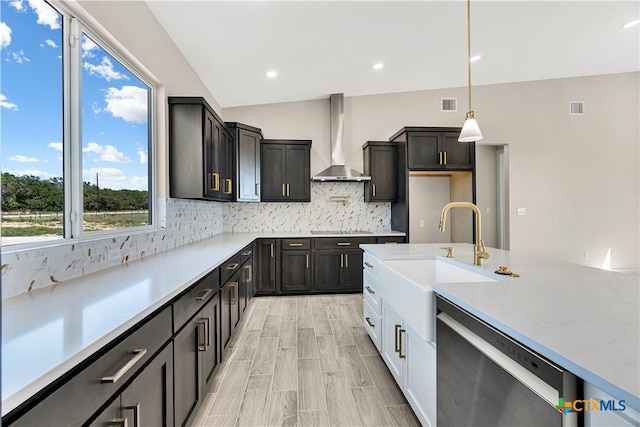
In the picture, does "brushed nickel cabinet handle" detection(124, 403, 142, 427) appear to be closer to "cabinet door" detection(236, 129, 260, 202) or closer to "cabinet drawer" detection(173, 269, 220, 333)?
"cabinet drawer" detection(173, 269, 220, 333)

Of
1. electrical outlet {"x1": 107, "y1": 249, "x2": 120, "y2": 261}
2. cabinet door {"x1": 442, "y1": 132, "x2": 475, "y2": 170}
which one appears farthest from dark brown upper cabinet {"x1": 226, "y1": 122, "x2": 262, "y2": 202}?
cabinet door {"x1": 442, "y1": 132, "x2": 475, "y2": 170}

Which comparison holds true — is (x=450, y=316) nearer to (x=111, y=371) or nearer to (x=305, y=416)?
(x=305, y=416)

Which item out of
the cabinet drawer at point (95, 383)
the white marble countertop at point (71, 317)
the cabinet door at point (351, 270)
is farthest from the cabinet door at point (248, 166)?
the cabinet drawer at point (95, 383)

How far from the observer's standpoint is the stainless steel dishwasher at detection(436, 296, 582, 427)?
0.90 meters

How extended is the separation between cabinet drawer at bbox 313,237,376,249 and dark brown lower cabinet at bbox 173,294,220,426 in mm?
2328

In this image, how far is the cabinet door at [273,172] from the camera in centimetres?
461

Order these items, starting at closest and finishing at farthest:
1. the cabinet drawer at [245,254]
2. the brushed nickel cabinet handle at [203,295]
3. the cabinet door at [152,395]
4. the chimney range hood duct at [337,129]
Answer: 1. the cabinet door at [152,395]
2. the brushed nickel cabinet handle at [203,295]
3. the cabinet drawer at [245,254]
4. the chimney range hood duct at [337,129]

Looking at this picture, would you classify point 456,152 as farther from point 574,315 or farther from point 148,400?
point 148,400

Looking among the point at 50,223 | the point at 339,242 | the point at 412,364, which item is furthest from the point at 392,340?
the point at 339,242

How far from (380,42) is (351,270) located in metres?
2.88

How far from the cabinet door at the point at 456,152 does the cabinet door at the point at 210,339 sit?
355 centimetres

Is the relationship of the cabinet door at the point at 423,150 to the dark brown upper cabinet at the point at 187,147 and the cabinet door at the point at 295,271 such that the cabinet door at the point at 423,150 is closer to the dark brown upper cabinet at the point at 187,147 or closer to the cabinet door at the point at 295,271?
the cabinet door at the point at 295,271

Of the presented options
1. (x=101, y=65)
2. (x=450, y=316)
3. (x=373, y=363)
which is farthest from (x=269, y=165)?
(x=450, y=316)

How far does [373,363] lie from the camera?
253 cm
